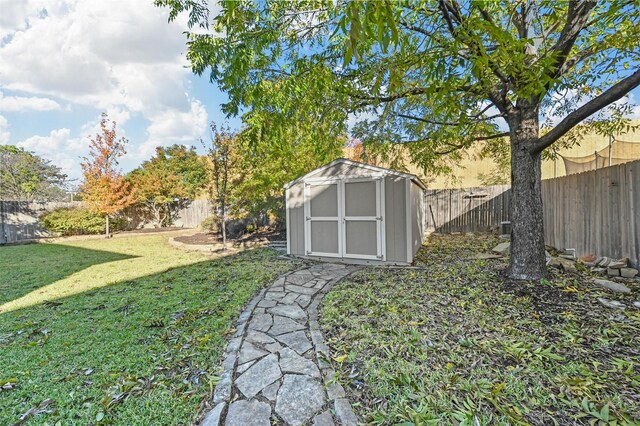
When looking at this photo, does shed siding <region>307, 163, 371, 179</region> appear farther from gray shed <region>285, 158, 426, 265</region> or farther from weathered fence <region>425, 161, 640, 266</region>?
weathered fence <region>425, 161, 640, 266</region>

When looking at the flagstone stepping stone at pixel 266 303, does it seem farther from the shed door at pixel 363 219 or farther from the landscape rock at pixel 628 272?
the landscape rock at pixel 628 272

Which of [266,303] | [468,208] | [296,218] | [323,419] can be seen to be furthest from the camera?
[468,208]

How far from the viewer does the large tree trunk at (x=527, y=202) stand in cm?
366

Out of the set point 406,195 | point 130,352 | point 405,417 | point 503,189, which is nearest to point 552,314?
point 405,417

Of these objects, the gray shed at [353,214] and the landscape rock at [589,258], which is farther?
the gray shed at [353,214]

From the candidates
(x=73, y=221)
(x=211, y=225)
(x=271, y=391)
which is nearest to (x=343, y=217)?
(x=271, y=391)

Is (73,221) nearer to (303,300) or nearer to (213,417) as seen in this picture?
(303,300)

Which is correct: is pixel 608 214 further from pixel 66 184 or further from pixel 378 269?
pixel 66 184

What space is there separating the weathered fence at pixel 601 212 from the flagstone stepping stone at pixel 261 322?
15.6 feet

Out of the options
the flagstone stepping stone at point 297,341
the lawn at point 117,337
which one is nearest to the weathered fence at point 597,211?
the flagstone stepping stone at point 297,341

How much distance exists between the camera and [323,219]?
19.9 ft

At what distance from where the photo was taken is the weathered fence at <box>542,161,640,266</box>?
12.0ft

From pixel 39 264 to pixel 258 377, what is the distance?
7386 mm

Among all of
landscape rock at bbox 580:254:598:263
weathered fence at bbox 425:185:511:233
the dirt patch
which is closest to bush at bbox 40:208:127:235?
the dirt patch
